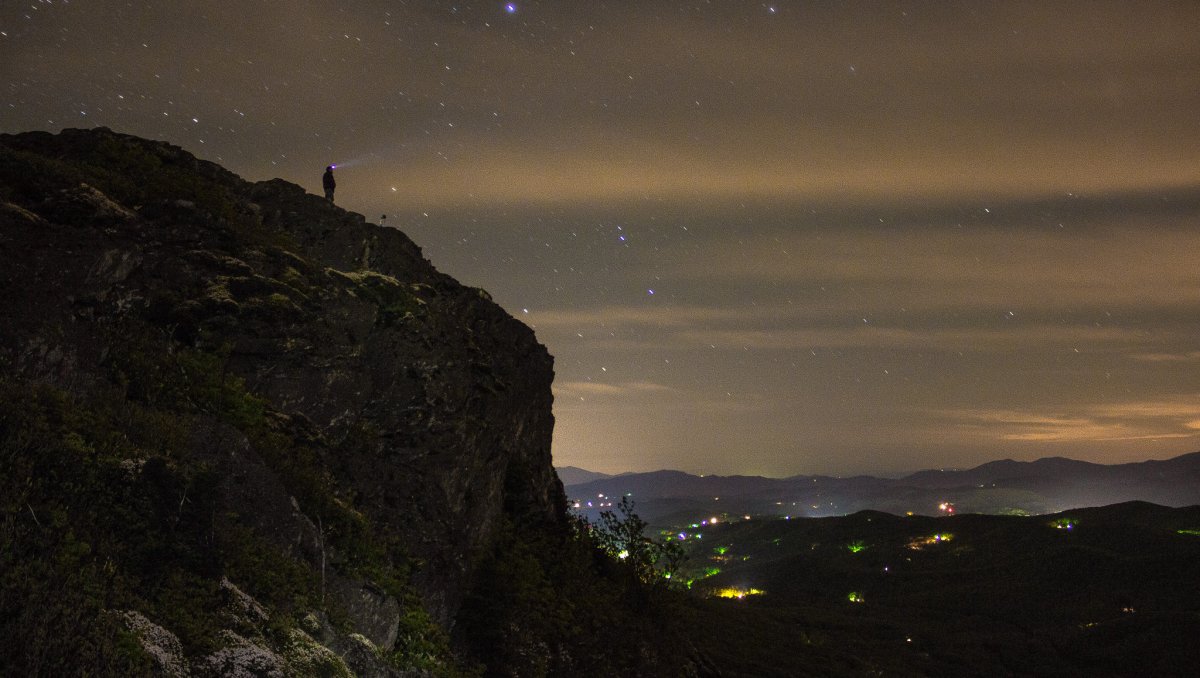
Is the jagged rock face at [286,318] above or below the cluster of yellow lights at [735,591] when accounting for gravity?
above

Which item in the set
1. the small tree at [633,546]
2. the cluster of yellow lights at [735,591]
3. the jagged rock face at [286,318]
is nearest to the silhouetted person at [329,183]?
the jagged rock face at [286,318]

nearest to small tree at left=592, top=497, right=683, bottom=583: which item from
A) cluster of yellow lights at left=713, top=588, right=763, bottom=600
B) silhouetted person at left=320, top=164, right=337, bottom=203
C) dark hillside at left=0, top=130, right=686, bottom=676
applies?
dark hillside at left=0, top=130, right=686, bottom=676

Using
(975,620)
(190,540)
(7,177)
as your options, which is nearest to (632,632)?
(190,540)

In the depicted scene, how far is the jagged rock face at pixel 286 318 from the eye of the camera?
1594 cm

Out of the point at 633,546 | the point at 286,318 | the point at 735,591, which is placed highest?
the point at 286,318

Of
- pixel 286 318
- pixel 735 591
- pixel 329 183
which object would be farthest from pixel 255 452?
pixel 735 591

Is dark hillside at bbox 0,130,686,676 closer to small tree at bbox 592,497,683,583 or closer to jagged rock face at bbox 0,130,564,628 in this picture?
jagged rock face at bbox 0,130,564,628

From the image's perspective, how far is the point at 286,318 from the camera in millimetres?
22094

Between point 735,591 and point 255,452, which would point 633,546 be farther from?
point 735,591

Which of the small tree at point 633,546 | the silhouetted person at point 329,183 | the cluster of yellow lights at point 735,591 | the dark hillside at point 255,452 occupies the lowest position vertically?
the cluster of yellow lights at point 735,591

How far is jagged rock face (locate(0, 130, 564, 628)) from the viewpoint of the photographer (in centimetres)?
1594

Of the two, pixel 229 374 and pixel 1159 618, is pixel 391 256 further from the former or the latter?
pixel 1159 618

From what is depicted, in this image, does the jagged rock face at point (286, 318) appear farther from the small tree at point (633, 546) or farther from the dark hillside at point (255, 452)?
the small tree at point (633, 546)

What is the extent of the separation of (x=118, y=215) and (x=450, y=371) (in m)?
11.7
